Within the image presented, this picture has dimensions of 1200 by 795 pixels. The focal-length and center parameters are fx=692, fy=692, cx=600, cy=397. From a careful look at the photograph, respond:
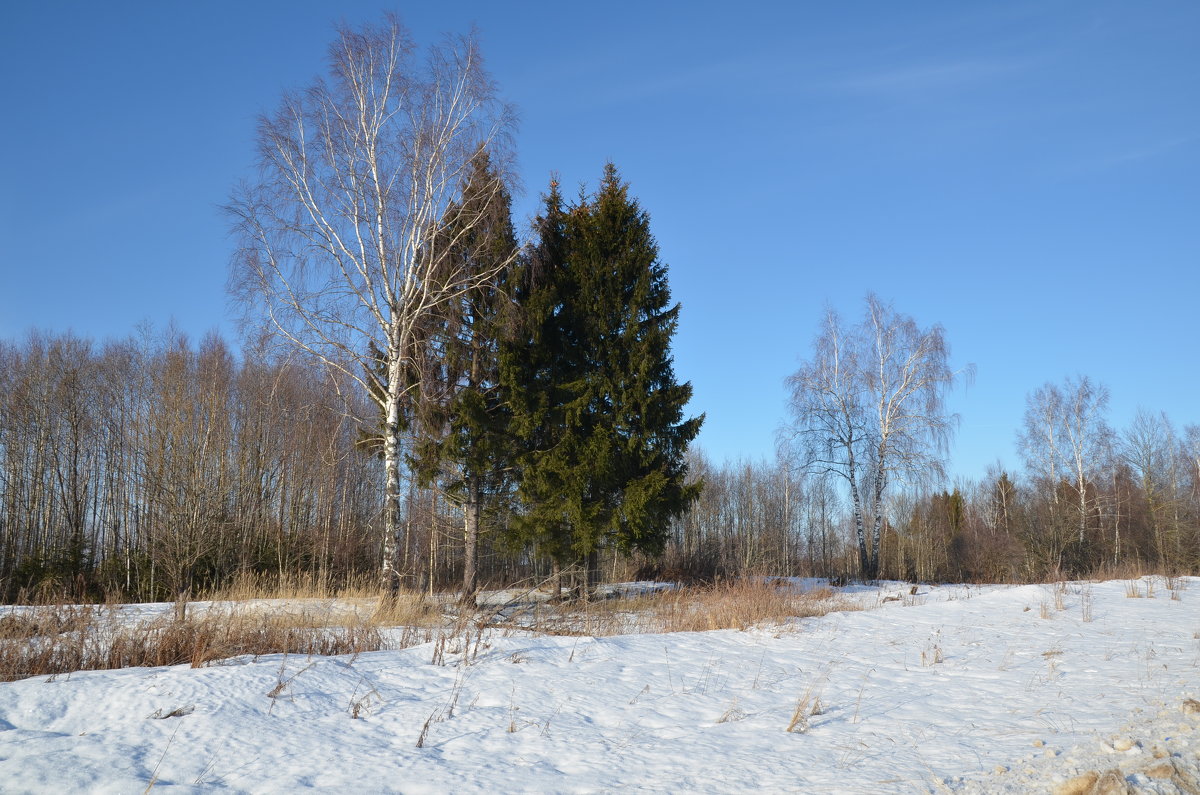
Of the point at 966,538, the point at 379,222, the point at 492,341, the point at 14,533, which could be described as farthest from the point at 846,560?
the point at 14,533

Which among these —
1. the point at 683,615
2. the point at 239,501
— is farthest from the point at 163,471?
the point at 683,615

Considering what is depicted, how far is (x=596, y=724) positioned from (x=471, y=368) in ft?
36.1

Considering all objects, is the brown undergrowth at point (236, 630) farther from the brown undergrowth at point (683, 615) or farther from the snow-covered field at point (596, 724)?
the snow-covered field at point (596, 724)

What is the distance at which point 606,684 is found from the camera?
5.23m

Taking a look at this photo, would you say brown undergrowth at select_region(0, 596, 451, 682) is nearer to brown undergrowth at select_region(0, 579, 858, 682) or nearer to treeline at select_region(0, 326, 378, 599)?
brown undergrowth at select_region(0, 579, 858, 682)

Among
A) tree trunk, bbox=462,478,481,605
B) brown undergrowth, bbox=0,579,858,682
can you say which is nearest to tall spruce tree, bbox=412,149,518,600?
tree trunk, bbox=462,478,481,605

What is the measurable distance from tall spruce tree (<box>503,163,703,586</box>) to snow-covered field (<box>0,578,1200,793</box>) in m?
7.67

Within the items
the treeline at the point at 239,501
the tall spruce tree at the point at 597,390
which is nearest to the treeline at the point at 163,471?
the treeline at the point at 239,501

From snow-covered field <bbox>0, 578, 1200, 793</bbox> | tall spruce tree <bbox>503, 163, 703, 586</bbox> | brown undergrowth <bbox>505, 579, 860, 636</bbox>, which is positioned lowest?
brown undergrowth <bbox>505, 579, 860, 636</bbox>

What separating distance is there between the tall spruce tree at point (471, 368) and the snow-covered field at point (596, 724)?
26.0 feet

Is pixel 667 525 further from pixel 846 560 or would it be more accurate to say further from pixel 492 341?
pixel 846 560

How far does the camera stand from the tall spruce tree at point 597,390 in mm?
14289

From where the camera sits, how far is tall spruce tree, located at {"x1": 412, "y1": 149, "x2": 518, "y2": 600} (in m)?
14.2

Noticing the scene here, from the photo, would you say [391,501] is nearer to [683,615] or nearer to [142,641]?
[683,615]
